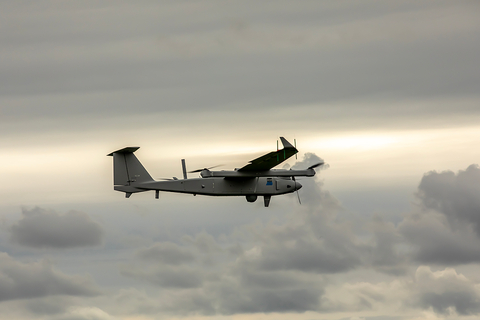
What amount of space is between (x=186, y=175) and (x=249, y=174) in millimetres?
8557

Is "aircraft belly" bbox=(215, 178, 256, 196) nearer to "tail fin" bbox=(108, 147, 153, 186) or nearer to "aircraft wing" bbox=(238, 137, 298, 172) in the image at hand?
"aircraft wing" bbox=(238, 137, 298, 172)

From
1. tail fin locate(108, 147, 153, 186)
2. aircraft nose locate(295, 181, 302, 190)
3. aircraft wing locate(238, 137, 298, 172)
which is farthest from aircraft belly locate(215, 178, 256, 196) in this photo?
tail fin locate(108, 147, 153, 186)

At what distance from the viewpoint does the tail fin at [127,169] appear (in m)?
109

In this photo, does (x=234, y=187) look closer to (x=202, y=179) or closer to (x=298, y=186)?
(x=202, y=179)

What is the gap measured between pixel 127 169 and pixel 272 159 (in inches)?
783

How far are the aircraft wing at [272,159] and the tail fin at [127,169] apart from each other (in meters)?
13.8

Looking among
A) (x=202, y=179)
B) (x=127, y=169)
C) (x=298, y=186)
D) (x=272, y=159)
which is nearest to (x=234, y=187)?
(x=202, y=179)

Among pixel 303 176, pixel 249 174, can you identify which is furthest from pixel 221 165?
pixel 303 176

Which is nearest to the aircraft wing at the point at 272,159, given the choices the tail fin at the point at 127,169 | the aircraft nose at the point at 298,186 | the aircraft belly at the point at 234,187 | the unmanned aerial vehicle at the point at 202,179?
the unmanned aerial vehicle at the point at 202,179

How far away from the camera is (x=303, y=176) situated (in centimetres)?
10888

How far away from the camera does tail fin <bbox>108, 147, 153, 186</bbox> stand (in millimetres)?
109125

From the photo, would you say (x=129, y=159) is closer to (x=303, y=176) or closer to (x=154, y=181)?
(x=154, y=181)

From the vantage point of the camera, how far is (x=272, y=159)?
10525 centimetres

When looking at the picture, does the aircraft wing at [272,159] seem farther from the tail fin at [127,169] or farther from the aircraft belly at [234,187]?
the tail fin at [127,169]
